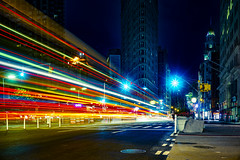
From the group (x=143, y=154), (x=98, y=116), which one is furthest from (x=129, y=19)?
(x=143, y=154)

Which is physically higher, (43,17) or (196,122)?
(43,17)

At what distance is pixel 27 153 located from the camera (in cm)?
922

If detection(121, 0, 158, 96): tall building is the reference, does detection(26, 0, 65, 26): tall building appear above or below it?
above

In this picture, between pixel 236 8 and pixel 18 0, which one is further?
pixel 18 0

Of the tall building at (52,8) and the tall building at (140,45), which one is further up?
the tall building at (52,8)

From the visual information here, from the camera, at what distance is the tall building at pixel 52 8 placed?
146500 mm

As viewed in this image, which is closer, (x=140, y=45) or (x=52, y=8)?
(x=140, y=45)

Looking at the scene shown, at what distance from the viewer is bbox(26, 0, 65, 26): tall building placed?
481ft

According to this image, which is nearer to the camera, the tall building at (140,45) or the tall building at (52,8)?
the tall building at (140,45)

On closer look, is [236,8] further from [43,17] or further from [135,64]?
[43,17]

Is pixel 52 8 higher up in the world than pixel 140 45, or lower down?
higher up

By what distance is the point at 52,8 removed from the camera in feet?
506

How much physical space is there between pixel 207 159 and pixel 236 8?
51.2 meters

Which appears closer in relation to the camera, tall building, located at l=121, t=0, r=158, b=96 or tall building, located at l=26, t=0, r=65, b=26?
tall building, located at l=121, t=0, r=158, b=96
